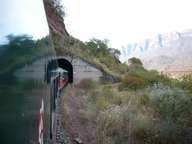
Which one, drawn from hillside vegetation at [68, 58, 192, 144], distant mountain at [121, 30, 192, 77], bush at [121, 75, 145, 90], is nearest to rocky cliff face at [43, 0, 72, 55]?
bush at [121, 75, 145, 90]

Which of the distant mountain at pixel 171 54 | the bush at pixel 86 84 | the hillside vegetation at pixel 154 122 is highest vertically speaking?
the distant mountain at pixel 171 54

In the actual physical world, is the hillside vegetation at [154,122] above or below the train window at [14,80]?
below

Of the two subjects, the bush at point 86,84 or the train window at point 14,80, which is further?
the bush at point 86,84

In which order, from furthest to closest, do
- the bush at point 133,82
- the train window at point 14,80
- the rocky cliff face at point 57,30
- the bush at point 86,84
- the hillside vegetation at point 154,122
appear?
the bush at point 86,84 < the bush at point 133,82 < the rocky cliff face at point 57,30 < the hillside vegetation at point 154,122 < the train window at point 14,80

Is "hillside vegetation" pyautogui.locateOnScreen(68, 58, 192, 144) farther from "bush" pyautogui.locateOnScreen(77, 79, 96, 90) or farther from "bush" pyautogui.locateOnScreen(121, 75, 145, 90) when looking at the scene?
"bush" pyautogui.locateOnScreen(77, 79, 96, 90)

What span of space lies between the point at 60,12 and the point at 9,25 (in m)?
36.0

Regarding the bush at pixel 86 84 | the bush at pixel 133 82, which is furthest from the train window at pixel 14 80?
the bush at pixel 86 84

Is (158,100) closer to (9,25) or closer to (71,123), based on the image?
(71,123)

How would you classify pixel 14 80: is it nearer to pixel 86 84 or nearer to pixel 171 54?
pixel 86 84

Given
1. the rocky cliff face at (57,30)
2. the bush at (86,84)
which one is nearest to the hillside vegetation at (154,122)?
the rocky cliff face at (57,30)

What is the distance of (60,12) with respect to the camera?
37.6 meters

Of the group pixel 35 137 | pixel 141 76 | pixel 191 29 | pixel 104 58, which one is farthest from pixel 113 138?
pixel 191 29

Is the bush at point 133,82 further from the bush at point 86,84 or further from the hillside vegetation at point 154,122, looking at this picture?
the hillside vegetation at point 154,122

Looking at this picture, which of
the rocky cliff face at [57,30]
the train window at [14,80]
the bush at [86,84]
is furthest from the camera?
the bush at [86,84]
